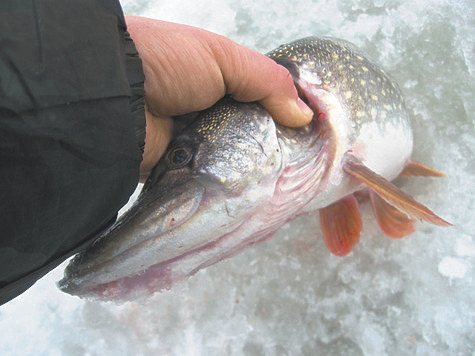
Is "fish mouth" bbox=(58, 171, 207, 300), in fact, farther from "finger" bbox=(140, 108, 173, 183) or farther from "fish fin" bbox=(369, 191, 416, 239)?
"fish fin" bbox=(369, 191, 416, 239)

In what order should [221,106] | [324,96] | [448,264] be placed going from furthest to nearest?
[448,264], [324,96], [221,106]

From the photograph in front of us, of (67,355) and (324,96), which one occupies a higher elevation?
(324,96)

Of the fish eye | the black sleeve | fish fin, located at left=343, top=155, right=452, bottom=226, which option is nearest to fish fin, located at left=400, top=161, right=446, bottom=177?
fish fin, located at left=343, top=155, right=452, bottom=226

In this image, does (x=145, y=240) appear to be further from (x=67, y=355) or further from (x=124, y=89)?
(x=67, y=355)

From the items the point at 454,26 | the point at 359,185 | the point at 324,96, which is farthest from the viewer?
the point at 454,26

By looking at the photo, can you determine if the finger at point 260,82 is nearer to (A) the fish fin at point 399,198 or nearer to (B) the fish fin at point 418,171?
(A) the fish fin at point 399,198

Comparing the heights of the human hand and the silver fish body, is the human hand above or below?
above

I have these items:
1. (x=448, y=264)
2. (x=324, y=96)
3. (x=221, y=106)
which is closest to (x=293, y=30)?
(x=324, y=96)
